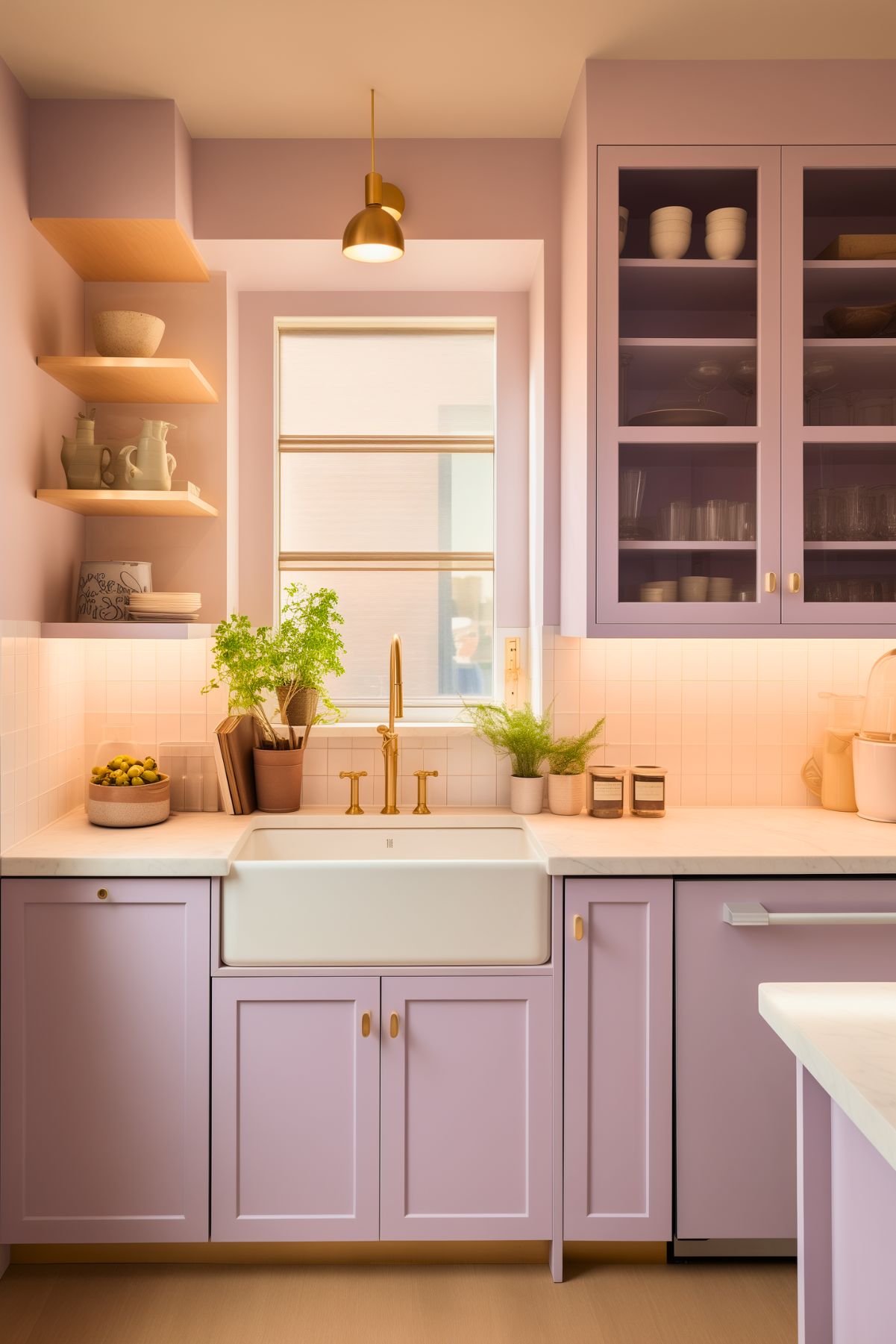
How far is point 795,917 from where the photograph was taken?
6.63ft

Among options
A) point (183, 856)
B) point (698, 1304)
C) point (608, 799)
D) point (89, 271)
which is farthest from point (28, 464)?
point (698, 1304)

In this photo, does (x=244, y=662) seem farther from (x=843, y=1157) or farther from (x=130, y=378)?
(x=843, y=1157)

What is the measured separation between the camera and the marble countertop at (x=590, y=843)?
205cm

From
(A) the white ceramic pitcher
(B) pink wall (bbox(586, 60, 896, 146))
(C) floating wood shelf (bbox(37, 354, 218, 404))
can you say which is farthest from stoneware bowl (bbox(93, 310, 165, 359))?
(B) pink wall (bbox(586, 60, 896, 146))

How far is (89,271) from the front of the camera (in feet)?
8.46

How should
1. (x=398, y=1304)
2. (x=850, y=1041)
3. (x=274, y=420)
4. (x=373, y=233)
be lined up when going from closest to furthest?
(x=850, y=1041) → (x=398, y=1304) → (x=373, y=233) → (x=274, y=420)

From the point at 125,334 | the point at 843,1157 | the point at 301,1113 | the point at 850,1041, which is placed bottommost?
the point at 301,1113

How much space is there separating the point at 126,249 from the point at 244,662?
1135 mm

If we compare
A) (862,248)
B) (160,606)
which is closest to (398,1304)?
(160,606)

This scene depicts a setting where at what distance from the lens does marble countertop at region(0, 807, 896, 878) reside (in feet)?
6.72

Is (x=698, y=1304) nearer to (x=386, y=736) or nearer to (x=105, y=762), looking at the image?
(x=386, y=736)

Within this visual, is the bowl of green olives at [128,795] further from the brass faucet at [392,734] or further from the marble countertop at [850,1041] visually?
the marble countertop at [850,1041]

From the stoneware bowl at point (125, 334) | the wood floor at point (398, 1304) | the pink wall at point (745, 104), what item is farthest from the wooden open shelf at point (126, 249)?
the wood floor at point (398, 1304)

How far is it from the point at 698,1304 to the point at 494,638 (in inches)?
68.6
